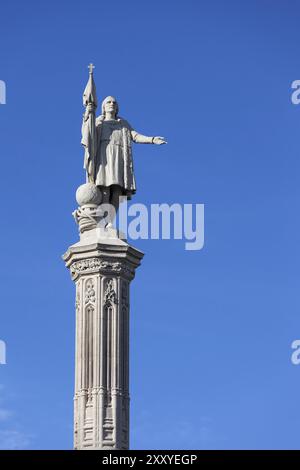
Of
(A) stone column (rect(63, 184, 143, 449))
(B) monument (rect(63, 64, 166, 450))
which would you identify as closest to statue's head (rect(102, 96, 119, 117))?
(B) monument (rect(63, 64, 166, 450))

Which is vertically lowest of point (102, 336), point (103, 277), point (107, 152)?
point (102, 336)

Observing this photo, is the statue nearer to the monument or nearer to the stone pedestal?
the monument

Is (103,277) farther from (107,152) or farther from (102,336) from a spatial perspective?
(107,152)

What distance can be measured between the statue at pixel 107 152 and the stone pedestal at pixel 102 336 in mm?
1673

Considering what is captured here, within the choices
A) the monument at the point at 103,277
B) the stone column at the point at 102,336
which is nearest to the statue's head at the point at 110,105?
the monument at the point at 103,277

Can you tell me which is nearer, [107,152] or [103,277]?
[103,277]

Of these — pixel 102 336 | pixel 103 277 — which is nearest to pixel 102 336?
pixel 102 336

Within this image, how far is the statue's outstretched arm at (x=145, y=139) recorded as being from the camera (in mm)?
56781

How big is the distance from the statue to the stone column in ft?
5.38

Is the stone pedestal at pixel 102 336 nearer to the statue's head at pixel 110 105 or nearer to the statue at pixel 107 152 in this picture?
the statue at pixel 107 152

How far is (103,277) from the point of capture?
2158 inches

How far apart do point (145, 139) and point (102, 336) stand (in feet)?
22.0

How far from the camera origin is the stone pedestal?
5303 centimetres
